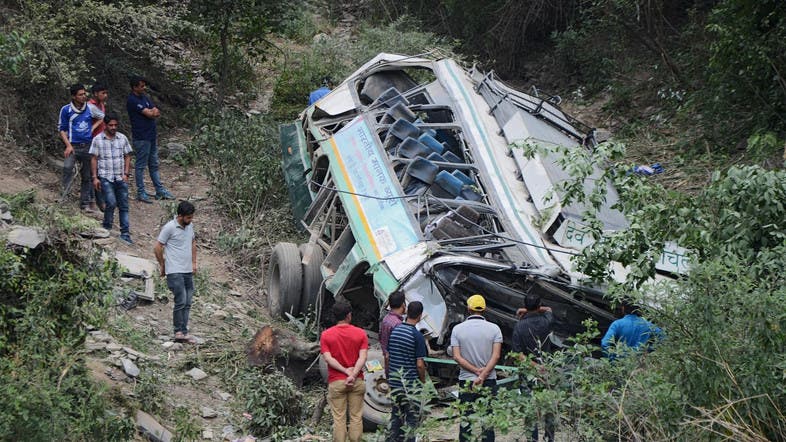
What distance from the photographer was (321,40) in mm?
16000

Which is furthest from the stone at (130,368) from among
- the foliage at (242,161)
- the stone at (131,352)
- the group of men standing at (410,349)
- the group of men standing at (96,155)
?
the foliage at (242,161)

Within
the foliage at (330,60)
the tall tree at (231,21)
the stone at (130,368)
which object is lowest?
the stone at (130,368)

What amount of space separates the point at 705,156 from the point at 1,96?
879 centimetres

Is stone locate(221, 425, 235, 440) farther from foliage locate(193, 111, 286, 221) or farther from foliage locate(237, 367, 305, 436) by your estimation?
foliage locate(193, 111, 286, 221)

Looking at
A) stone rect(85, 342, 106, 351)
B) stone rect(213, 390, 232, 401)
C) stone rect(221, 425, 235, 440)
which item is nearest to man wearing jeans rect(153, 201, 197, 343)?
stone rect(213, 390, 232, 401)

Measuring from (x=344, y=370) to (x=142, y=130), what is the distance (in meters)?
5.74

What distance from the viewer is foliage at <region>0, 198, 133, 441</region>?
16.2 ft

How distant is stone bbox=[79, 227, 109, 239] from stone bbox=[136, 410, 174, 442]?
9.40 feet

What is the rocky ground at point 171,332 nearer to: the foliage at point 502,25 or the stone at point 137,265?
the stone at point 137,265

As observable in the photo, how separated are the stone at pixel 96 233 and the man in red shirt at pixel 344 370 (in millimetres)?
3346

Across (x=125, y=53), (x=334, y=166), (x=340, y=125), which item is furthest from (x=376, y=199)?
(x=125, y=53)

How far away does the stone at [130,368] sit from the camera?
664 centimetres

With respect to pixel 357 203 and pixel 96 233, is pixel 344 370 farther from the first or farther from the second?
pixel 96 233

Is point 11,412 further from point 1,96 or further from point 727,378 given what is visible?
point 1,96
